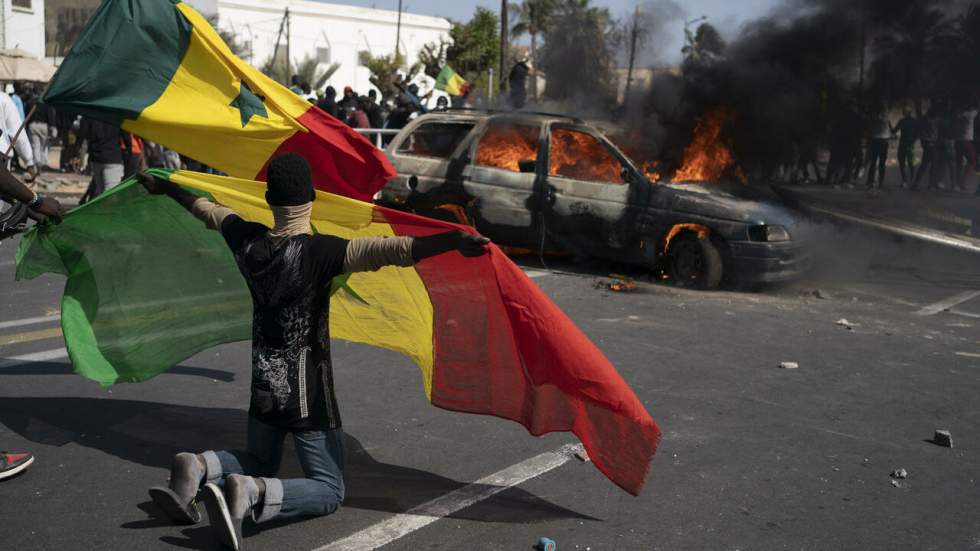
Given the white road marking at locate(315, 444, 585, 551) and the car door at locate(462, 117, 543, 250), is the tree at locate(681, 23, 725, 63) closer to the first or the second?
the car door at locate(462, 117, 543, 250)

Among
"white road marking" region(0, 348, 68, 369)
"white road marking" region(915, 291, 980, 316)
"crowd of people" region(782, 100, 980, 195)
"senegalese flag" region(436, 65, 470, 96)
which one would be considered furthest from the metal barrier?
"white road marking" region(0, 348, 68, 369)

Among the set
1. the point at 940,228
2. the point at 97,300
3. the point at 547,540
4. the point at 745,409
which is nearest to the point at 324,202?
the point at 97,300

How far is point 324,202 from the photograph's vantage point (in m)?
4.81

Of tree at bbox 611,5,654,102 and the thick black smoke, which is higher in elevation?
tree at bbox 611,5,654,102

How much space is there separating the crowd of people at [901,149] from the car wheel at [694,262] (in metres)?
3.39

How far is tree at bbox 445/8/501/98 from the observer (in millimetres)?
50375

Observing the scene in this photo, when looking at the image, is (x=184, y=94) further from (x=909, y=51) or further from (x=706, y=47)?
(x=909, y=51)

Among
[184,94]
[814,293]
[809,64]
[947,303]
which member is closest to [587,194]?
[814,293]

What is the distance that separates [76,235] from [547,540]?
3.11 meters

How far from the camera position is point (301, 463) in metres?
4.16

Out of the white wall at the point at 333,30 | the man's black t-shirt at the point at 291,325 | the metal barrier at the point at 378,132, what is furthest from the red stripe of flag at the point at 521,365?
the white wall at the point at 333,30

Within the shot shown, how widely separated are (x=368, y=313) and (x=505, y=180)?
6.46 meters

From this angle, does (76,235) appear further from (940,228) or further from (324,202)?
(940,228)

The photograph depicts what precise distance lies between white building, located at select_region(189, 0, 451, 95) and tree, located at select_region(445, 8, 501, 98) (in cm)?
974
